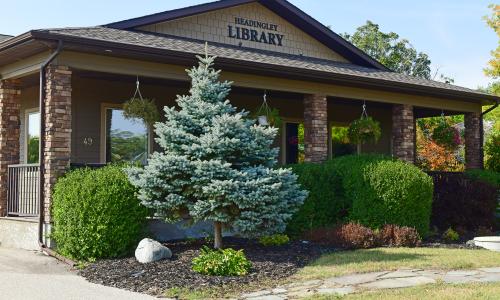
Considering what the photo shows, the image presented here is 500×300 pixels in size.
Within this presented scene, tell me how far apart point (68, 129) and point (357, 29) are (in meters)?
37.6

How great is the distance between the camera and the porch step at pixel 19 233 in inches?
431

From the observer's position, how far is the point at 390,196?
11453mm

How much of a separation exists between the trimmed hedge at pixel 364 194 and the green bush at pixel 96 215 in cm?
343

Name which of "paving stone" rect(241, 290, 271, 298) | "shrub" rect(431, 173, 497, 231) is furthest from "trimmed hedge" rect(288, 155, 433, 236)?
"paving stone" rect(241, 290, 271, 298)

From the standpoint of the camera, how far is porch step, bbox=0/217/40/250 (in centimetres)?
1095

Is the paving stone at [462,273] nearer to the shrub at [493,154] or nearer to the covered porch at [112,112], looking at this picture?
the covered porch at [112,112]

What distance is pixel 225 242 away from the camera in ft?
35.8

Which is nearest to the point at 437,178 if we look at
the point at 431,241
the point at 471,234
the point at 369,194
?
the point at 471,234

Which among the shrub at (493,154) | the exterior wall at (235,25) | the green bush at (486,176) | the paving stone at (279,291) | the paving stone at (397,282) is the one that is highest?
the exterior wall at (235,25)

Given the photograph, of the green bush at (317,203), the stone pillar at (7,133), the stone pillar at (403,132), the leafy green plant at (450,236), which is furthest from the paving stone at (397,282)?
the stone pillar at (403,132)

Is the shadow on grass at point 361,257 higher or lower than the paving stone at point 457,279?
higher

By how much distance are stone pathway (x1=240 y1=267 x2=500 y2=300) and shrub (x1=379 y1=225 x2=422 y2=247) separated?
93.3 inches

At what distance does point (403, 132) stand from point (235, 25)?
536 cm

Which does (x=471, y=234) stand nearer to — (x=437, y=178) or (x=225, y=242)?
(x=437, y=178)
